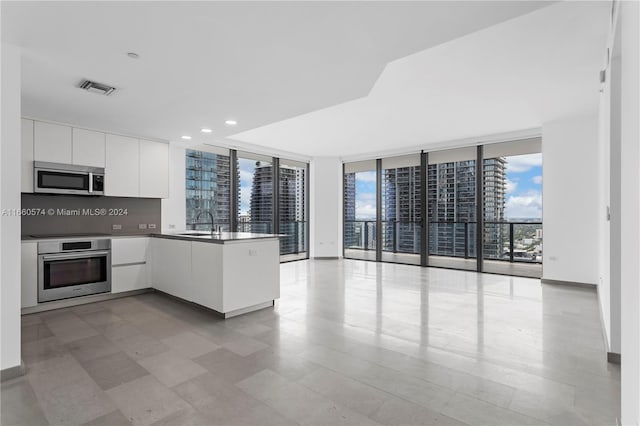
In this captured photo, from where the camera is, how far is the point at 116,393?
2.12 metres

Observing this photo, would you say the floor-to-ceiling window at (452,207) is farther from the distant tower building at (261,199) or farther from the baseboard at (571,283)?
the distant tower building at (261,199)

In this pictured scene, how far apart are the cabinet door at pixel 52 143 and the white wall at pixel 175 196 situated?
1.53 metres

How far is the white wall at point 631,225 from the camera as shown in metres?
1.16

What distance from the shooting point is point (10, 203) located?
93.5 inches

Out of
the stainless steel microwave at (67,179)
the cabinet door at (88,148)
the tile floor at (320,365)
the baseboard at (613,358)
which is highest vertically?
the cabinet door at (88,148)

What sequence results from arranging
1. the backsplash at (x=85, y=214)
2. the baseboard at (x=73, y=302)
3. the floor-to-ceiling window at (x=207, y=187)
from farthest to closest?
the floor-to-ceiling window at (x=207, y=187) → the backsplash at (x=85, y=214) → the baseboard at (x=73, y=302)

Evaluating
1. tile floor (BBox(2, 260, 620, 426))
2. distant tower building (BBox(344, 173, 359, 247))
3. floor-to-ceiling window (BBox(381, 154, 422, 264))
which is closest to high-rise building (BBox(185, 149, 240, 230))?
tile floor (BBox(2, 260, 620, 426))

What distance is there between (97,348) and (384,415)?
2516mm

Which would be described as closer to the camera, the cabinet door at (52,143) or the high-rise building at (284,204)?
the cabinet door at (52,143)

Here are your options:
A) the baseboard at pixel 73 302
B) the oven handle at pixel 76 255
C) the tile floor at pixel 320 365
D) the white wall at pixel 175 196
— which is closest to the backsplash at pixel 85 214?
the white wall at pixel 175 196

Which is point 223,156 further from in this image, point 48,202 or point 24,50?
point 24,50

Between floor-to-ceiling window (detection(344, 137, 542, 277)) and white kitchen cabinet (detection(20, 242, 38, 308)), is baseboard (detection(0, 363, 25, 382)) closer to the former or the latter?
white kitchen cabinet (detection(20, 242, 38, 308))

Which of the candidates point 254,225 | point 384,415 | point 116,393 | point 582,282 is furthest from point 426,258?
point 116,393

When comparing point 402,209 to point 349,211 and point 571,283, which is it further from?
point 571,283
